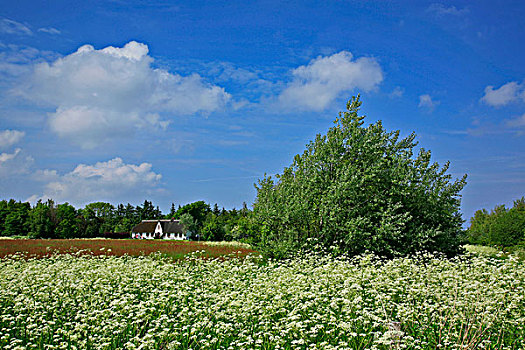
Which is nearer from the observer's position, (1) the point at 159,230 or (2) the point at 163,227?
(2) the point at 163,227

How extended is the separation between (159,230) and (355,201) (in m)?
69.0

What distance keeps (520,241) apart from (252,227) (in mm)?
29229

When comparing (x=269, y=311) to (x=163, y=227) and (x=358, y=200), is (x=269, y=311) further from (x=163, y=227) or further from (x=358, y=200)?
(x=163, y=227)

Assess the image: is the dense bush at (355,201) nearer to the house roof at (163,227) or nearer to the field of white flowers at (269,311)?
the field of white flowers at (269,311)

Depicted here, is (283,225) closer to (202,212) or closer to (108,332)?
(108,332)

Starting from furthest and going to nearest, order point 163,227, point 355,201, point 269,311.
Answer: point 163,227 < point 355,201 < point 269,311

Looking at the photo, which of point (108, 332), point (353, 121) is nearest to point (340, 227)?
point (353, 121)

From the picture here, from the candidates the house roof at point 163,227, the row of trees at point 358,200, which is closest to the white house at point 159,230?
the house roof at point 163,227

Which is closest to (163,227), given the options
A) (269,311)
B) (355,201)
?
(355,201)

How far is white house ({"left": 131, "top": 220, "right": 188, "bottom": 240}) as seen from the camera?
250 feet

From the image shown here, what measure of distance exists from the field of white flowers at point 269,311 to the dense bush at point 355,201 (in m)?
4.91

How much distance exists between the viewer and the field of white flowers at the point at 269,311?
6.70 metres

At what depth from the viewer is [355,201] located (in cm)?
1736

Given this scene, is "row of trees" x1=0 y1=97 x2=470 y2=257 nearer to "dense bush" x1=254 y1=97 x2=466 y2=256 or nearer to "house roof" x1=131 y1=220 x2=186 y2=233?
"dense bush" x1=254 y1=97 x2=466 y2=256
